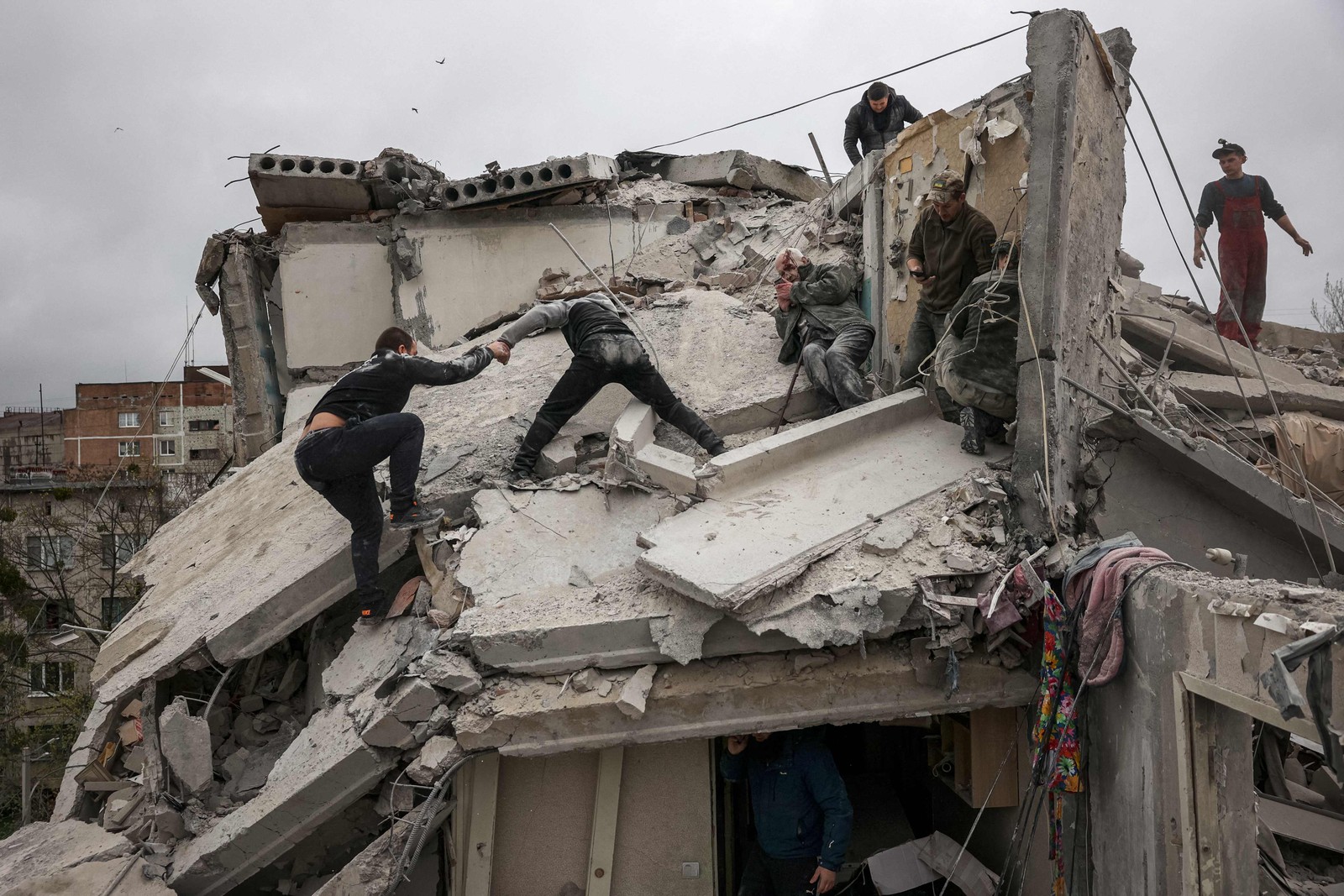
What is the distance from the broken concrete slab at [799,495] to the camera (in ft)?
12.9

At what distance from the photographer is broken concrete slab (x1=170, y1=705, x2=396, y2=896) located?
4125 millimetres

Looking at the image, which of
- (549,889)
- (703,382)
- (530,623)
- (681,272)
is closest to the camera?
(530,623)

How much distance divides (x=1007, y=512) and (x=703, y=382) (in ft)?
8.46

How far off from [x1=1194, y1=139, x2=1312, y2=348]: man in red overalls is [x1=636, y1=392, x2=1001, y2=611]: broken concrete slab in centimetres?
382

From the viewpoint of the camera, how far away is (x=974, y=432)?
4.78m

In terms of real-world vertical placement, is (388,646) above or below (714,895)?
above

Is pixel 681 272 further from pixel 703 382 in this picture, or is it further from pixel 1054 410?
pixel 1054 410

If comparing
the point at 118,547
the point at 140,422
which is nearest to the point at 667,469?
the point at 118,547

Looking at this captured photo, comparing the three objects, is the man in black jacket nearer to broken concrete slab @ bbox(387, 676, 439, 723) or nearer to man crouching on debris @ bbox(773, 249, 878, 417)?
man crouching on debris @ bbox(773, 249, 878, 417)

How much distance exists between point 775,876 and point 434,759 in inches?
70.9

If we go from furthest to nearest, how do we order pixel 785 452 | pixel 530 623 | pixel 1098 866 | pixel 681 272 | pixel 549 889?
pixel 681 272 < pixel 785 452 < pixel 549 889 < pixel 530 623 < pixel 1098 866

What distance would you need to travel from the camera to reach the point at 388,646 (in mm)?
4605

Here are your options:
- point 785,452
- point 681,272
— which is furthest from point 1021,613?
point 681,272

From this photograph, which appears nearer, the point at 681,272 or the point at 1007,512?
the point at 1007,512
